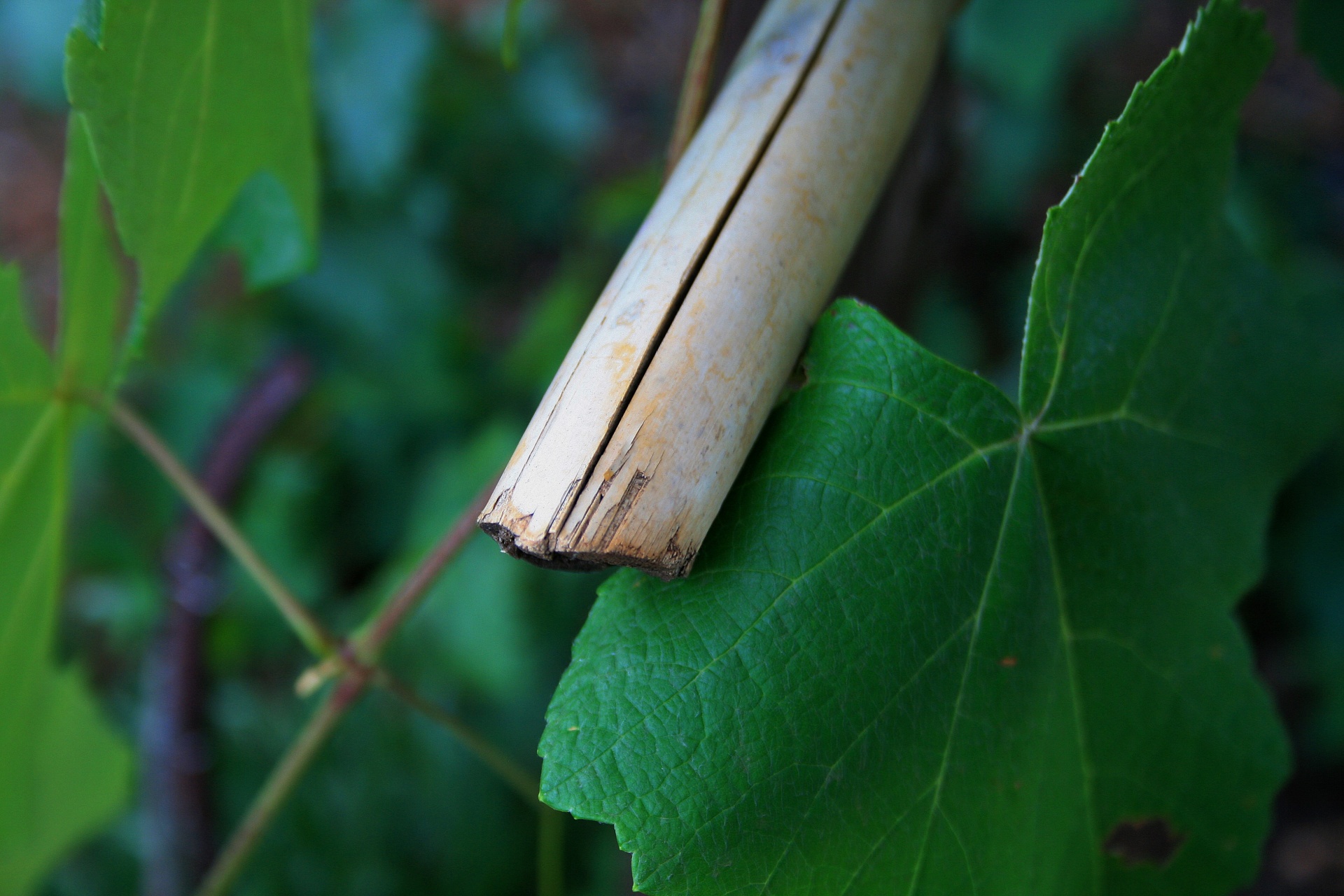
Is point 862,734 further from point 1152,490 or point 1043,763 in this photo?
point 1152,490

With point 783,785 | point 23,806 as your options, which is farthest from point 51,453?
point 783,785

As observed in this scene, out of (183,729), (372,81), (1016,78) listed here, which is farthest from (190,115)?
(1016,78)

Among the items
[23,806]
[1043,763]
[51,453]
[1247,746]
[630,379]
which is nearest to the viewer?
[630,379]

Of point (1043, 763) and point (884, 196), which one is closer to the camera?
point (1043, 763)

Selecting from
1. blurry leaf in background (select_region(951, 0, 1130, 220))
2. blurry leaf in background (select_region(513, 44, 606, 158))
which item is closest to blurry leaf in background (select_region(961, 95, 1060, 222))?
blurry leaf in background (select_region(951, 0, 1130, 220))

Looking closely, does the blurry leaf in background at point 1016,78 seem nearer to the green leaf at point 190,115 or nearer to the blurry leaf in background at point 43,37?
the green leaf at point 190,115

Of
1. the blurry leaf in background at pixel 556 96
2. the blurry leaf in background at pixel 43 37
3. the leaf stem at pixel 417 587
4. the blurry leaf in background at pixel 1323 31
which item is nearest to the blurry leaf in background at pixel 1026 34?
the blurry leaf in background at pixel 556 96

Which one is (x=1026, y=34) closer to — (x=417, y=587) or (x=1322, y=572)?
(x=1322, y=572)
